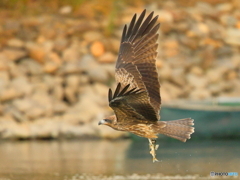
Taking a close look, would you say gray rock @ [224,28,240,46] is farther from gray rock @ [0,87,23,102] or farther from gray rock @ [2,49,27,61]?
gray rock @ [0,87,23,102]

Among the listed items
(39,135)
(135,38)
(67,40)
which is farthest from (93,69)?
(135,38)

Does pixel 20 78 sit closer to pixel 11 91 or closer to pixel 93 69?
pixel 11 91

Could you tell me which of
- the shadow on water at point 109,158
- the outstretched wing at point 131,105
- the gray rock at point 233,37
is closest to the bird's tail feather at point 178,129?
the outstretched wing at point 131,105

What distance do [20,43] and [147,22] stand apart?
9650 millimetres

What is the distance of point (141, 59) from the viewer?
9000 millimetres

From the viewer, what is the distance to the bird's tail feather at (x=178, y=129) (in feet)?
28.2

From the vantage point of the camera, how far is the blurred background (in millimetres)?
12141

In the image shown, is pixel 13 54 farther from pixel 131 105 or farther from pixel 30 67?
pixel 131 105

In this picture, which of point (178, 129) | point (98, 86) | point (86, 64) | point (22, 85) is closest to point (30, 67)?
point (22, 85)

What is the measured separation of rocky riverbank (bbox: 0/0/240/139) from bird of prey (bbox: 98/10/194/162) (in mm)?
5945

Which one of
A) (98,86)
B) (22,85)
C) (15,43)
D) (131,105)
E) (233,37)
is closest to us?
(131,105)

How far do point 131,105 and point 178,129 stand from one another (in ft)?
2.99

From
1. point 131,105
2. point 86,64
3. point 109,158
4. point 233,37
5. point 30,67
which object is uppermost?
point 233,37

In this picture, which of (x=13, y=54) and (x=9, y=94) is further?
(x=13, y=54)
